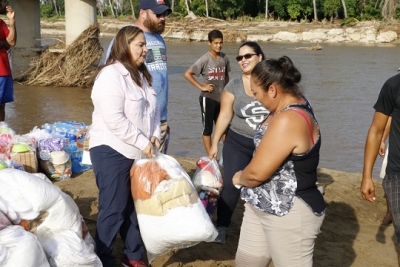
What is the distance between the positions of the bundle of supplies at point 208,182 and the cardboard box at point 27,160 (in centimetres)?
196

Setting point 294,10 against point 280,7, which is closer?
point 294,10

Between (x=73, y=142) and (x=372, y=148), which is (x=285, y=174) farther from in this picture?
(x=73, y=142)

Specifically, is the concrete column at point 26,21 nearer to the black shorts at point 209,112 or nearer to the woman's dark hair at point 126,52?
the black shorts at point 209,112

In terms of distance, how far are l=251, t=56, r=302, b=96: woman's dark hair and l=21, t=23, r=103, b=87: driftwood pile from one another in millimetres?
10746

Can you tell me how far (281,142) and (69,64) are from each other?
38.5 feet

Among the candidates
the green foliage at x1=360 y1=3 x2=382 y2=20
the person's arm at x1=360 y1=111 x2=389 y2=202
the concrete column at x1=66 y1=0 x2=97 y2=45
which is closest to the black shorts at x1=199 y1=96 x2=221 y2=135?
the person's arm at x1=360 y1=111 x2=389 y2=202

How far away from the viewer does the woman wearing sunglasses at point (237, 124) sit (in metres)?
4.67

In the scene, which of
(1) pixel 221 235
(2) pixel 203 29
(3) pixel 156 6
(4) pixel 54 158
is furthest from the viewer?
(2) pixel 203 29

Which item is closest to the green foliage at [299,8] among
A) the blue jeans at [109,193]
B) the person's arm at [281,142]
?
the blue jeans at [109,193]

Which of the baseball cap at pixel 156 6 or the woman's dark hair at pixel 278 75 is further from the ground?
the baseball cap at pixel 156 6

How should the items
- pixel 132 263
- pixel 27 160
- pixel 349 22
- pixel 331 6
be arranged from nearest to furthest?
pixel 132 263
pixel 27 160
pixel 349 22
pixel 331 6

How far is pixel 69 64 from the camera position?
46.1ft

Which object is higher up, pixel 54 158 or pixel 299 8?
pixel 299 8

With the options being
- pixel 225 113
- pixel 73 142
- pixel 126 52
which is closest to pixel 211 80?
pixel 73 142
